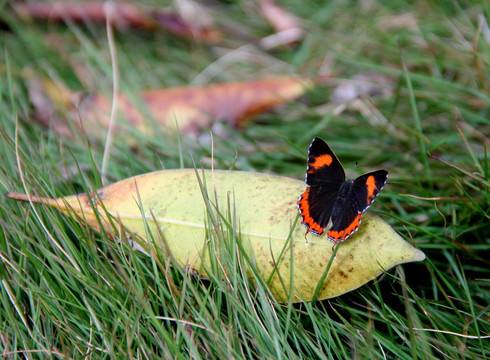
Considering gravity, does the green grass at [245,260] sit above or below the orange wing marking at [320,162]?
below

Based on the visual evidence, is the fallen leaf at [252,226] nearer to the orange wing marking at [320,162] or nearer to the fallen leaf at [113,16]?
the orange wing marking at [320,162]

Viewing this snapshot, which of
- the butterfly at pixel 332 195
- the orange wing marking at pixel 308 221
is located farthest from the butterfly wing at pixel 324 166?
the orange wing marking at pixel 308 221

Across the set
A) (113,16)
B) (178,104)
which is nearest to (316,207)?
(178,104)

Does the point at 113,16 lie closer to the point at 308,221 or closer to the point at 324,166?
the point at 324,166

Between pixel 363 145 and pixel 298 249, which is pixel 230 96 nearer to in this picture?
→ pixel 363 145

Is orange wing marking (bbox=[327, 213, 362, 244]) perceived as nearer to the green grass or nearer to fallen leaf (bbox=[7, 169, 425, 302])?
fallen leaf (bbox=[7, 169, 425, 302])

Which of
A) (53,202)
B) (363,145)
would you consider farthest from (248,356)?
(363,145)

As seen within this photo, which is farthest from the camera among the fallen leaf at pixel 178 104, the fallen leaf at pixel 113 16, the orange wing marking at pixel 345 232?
the fallen leaf at pixel 113 16
